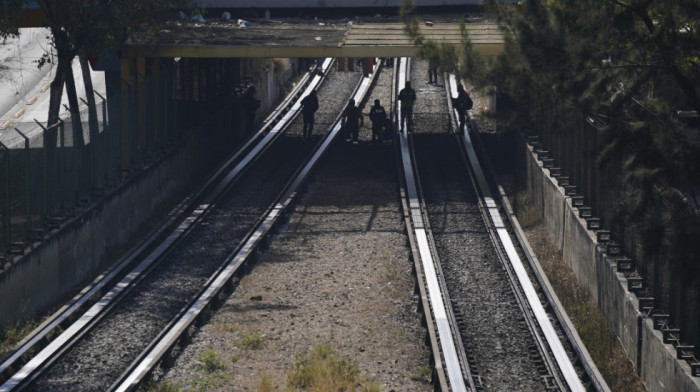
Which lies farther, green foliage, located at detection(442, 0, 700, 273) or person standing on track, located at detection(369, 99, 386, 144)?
person standing on track, located at detection(369, 99, 386, 144)

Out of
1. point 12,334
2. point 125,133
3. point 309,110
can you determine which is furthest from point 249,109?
point 12,334

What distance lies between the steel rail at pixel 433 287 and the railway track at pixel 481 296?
0.05 feet

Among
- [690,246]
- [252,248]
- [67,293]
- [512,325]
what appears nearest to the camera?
[690,246]

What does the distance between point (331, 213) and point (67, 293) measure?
7825mm

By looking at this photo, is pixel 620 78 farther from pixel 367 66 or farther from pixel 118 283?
pixel 367 66

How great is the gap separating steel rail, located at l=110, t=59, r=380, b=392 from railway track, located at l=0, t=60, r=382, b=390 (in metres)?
0.20

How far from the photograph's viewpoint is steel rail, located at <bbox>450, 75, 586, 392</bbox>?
45.8 ft

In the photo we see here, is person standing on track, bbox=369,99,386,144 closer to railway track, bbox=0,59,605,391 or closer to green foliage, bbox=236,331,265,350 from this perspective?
railway track, bbox=0,59,605,391

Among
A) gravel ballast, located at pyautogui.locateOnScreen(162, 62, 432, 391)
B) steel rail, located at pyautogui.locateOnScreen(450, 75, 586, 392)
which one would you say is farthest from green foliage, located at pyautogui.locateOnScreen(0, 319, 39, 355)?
steel rail, located at pyautogui.locateOnScreen(450, 75, 586, 392)

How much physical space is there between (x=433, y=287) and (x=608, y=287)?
310 cm

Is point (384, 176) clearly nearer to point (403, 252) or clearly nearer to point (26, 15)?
point (403, 252)

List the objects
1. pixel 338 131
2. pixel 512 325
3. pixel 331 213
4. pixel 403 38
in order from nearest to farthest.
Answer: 1. pixel 512 325
2. pixel 331 213
3. pixel 403 38
4. pixel 338 131

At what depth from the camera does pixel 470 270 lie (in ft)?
63.0

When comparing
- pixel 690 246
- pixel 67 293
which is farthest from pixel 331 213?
pixel 690 246
